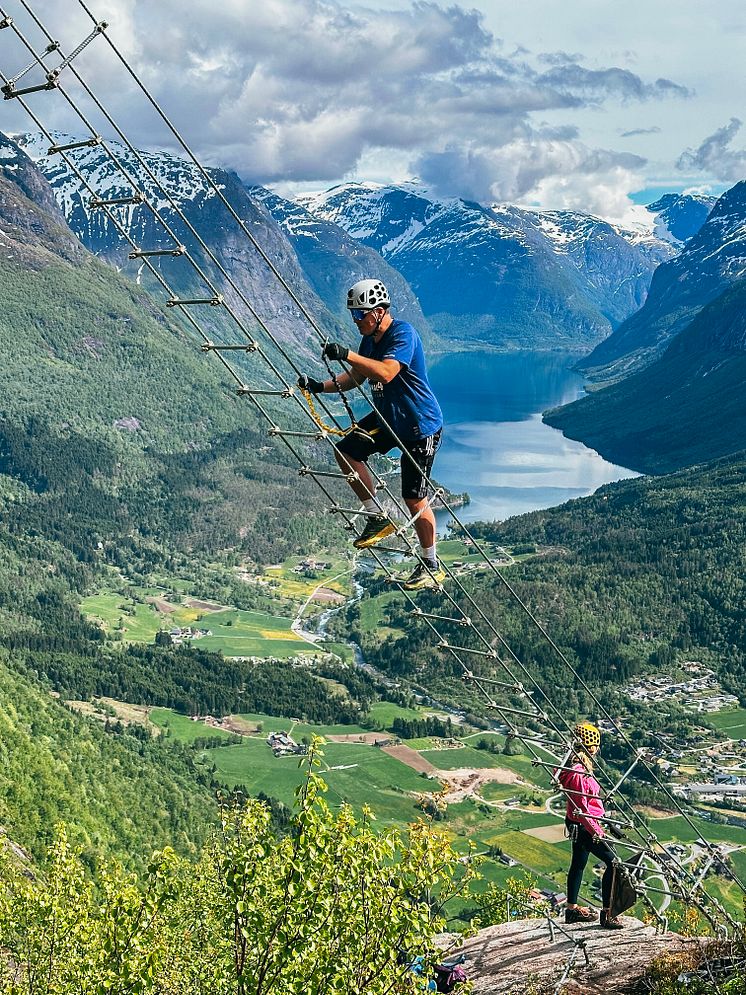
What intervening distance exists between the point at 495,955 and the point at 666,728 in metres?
127

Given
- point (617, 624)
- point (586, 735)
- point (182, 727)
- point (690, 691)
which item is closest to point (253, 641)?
point (182, 727)

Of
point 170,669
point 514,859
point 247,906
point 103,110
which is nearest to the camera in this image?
point 103,110

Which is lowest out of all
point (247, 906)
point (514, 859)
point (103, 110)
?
point (514, 859)

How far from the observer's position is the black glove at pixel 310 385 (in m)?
16.0

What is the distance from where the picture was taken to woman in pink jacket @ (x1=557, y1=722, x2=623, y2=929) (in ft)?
63.2

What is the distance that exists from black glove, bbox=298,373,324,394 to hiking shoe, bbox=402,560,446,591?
3.65 m

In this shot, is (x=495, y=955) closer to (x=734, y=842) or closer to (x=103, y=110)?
(x=103, y=110)

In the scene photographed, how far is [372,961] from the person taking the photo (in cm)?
1797

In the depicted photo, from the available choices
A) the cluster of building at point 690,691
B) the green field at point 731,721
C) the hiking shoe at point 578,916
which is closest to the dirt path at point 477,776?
the cluster of building at point 690,691

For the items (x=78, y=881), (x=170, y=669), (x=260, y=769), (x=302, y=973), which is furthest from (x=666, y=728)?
(x=302, y=973)

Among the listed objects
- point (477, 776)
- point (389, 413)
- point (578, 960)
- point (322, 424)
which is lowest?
point (477, 776)

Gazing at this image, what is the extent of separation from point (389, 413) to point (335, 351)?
275 centimetres

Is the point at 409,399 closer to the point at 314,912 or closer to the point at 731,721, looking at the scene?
the point at 314,912

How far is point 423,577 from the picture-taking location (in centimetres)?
1766
